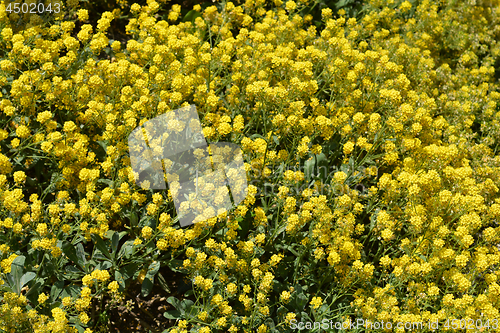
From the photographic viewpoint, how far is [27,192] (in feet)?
15.4

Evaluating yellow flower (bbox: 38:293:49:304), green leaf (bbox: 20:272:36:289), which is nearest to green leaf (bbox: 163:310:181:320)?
yellow flower (bbox: 38:293:49:304)

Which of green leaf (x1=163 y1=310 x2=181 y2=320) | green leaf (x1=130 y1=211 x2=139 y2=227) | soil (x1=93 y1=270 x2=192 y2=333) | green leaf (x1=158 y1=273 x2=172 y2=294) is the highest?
green leaf (x1=130 y1=211 x2=139 y2=227)

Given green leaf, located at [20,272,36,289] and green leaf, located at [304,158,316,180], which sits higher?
green leaf, located at [304,158,316,180]

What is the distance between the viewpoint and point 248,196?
405cm

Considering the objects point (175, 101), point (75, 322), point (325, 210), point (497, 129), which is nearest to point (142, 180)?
point (175, 101)

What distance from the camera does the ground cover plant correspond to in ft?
12.5

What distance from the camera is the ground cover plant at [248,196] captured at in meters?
3.81

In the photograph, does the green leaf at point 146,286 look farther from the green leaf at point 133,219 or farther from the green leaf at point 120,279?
the green leaf at point 133,219

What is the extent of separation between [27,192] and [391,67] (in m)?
4.36

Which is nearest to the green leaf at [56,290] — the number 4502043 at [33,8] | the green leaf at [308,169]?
the green leaf at [308,169]

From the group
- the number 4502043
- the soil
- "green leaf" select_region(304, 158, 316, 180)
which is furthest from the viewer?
the number 4502043

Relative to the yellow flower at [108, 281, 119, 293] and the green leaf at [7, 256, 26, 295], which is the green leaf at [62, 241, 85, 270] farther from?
the yellow flower at [108, 281, 119, 293]

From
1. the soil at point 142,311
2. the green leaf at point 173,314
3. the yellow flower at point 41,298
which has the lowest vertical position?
the soil at point 142,311

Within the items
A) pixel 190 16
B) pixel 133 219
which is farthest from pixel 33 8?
pixel 133 219
